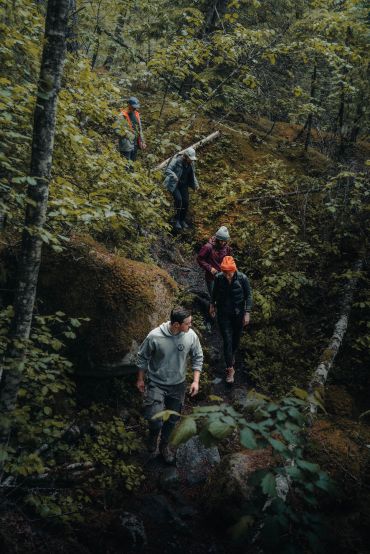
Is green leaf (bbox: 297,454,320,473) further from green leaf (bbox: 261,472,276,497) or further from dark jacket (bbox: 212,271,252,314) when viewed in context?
dark jacket (bbox: 212,271,252,314)

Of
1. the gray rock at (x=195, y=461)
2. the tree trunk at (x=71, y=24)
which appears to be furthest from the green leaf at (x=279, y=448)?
the gray rock at (x=195, y=461)

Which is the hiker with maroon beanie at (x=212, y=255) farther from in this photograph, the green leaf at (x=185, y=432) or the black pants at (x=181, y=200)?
the green leaf at (x=185, y=432)

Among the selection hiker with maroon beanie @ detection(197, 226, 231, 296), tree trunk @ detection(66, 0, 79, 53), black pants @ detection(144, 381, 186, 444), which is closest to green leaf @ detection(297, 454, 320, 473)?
black pants @ detection(144, 381, 186, 444)

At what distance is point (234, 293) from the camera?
7.54m

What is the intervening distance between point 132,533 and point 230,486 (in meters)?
1.40

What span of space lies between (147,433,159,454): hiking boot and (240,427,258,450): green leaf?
146 inches

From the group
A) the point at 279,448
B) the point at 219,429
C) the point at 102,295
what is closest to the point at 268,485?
the point at 279,448

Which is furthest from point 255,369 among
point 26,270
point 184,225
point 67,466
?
point 26,270

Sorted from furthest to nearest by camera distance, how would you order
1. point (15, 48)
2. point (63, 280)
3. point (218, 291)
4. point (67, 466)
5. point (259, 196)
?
point (259, 196)
point (218, 291)
point (63, 280)
point (67, 466)
point (15, 48)

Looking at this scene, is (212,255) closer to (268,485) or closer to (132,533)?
(132,533)

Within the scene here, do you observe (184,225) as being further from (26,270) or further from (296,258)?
(26,270)

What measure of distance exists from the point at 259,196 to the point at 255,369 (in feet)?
21.1

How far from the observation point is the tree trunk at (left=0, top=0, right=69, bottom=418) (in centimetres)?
336

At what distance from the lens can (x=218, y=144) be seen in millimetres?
14477
